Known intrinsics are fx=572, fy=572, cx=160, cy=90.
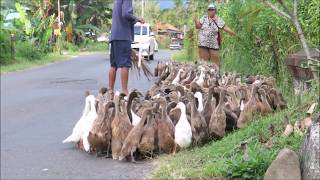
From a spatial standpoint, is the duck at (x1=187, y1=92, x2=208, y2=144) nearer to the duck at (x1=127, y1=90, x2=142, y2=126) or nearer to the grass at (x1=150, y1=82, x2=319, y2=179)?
the grass at (x1=150, y1=82, x2=319, y2=179)

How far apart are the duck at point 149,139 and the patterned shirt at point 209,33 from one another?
4170mm

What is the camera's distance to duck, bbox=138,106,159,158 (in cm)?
497

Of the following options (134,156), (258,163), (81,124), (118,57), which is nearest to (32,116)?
(118,57)

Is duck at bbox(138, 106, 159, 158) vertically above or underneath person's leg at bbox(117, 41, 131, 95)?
underneath

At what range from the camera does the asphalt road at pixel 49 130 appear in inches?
190

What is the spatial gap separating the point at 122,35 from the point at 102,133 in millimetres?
1603

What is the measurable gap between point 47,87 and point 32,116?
14.0ft

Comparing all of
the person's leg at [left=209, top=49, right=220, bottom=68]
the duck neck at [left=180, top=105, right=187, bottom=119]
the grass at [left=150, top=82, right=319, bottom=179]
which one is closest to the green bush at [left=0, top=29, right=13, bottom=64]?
the person's leg at [left=209, top=49, right=220, bottom=68]

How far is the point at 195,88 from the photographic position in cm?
632

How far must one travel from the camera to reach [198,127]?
5.20m

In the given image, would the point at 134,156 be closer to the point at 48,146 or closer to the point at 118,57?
the point at 48,146

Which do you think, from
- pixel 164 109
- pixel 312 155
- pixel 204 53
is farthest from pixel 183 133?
pixel 204 53

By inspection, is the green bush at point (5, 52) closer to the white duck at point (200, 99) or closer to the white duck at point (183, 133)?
the white duck at point (200, 99)

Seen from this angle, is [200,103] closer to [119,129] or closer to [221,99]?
[221,99]
